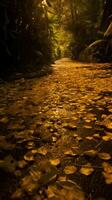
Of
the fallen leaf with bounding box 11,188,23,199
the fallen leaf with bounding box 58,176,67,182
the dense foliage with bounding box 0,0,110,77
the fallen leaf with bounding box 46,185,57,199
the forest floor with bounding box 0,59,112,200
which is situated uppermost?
the dense foliage with bounding box 0,0,110,77

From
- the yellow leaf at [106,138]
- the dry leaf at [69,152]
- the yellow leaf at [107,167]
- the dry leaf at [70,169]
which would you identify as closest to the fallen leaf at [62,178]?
the dry leaf at [70,169]

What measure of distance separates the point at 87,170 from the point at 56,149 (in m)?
0.49

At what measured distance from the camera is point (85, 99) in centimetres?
461

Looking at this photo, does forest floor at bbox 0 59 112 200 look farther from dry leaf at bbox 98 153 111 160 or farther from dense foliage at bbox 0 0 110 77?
dense foliage at bbox 0 0 110 77

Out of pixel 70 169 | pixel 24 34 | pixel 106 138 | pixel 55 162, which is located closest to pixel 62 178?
pixel 70 169

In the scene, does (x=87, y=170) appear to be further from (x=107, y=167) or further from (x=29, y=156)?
(x=29, y=156)

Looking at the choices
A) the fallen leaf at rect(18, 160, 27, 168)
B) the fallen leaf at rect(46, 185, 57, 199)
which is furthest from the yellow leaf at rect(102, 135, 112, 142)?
the fallen leaf at rect(46, 185, 57, 199)

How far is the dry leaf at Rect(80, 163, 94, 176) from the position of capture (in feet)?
6.79

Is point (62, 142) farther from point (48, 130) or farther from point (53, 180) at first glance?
point (53, 180)

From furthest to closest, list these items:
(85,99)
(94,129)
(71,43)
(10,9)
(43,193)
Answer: (71,43) → (10,9) → (85,99) → (94,129) → (43,193)

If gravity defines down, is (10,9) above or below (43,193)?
above

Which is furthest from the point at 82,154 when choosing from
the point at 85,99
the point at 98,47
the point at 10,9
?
the point at 98,47

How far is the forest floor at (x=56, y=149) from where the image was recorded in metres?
1.83

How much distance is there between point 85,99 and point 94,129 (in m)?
1.59
